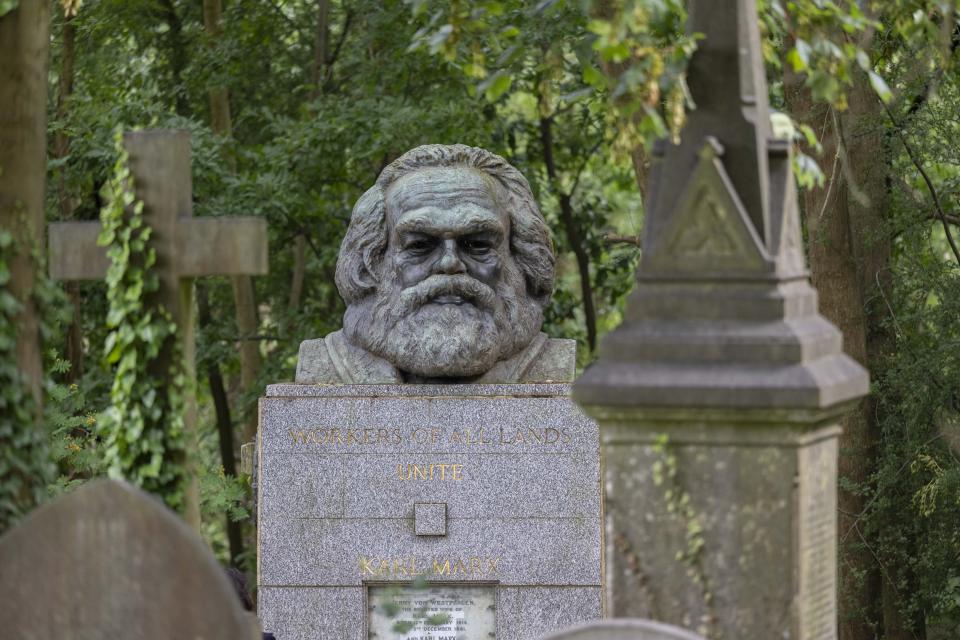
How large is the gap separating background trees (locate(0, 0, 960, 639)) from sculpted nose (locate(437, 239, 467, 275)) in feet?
3.47

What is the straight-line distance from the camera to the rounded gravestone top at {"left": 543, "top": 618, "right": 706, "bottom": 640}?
18.2 feet

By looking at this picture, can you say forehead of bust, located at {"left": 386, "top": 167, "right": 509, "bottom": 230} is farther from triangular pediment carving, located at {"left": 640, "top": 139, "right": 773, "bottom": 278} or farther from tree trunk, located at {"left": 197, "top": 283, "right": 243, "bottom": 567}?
tree trunk, located at {"left": 197, "top": 283, "right": 243, "bottom": 567}

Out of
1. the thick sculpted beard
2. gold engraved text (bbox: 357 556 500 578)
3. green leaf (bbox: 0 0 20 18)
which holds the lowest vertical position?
gold engraved text (bbox: 357 556 500 578)

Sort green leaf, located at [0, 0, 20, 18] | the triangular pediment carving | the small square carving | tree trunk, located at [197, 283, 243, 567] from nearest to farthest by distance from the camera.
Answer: the triangular pediment carving
green leaf, located at [0, 0, 20, 18]
the small square carving
tree trunk, located at [197, 283, 243, 567]

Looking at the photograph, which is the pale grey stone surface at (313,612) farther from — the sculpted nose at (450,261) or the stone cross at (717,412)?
the stone cross at (717,412)

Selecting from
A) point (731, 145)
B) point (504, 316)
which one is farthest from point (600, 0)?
point (731, 145)

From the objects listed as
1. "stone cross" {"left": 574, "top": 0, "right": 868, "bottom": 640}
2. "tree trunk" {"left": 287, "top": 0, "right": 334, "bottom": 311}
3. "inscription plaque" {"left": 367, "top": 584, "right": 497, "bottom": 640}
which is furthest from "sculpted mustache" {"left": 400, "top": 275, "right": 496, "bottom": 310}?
"tree trunk" {"left": 287, "top": 0, "right": 334, "bottom": 311}

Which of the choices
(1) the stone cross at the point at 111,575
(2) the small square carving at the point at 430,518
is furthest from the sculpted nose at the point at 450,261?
(1) the stone cross at the point at 111,575

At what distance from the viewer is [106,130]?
48.9ft

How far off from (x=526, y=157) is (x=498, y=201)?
8.22 metres

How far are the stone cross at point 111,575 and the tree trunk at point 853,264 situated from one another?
24.8 ft

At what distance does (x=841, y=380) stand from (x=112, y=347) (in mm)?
2609

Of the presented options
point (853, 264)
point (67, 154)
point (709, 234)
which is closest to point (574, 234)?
point (67, 154)

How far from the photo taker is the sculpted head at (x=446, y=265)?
32.5 ft
